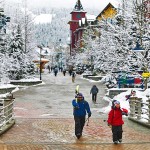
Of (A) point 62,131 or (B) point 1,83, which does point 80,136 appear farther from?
(B) point 1,83

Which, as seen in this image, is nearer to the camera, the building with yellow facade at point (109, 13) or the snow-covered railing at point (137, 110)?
the snow-covered railing at point (137, 110)

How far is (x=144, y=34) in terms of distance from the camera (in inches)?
1153

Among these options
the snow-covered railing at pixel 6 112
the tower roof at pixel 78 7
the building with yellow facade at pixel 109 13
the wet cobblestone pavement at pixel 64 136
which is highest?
the tower roof at pixel 78 7

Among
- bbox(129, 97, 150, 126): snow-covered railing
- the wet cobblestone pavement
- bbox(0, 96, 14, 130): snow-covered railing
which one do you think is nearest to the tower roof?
bbox(129, 97, 150, 126): snow-covered railing

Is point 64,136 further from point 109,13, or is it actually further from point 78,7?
point 78,7

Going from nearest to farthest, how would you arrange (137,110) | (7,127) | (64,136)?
1. (64,136)
2. (7,127)
3. (137,110)

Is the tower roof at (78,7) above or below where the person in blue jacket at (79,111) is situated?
above

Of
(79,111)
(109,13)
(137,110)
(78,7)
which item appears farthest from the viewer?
(78,7)

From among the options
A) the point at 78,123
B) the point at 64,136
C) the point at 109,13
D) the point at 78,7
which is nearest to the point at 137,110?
the point at 64,136

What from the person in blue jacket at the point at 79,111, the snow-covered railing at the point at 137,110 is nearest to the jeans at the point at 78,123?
the person in blue jacket at the point at 79,111

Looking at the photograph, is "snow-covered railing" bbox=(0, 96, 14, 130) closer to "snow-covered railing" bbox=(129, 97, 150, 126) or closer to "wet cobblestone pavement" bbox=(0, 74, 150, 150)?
→ "wet cobblestone pavement" bbox=(0, 74, 150, 150)

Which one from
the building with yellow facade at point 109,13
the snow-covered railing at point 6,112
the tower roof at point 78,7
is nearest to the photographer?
Result: the snow-covered railing at point 6,112

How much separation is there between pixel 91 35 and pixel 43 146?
2500 inches

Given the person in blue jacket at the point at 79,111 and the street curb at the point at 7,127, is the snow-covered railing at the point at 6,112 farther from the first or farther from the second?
A: the person in blue jacket at the point at 79,111
